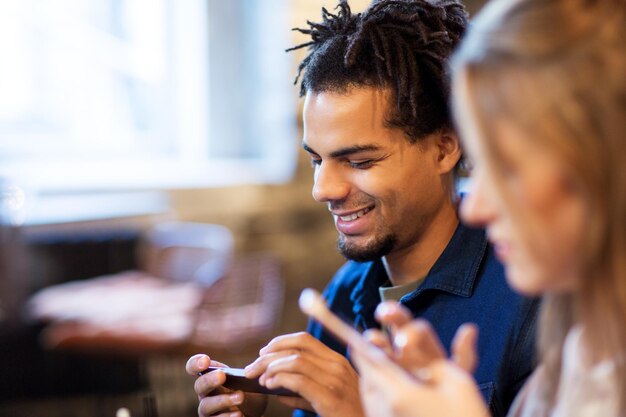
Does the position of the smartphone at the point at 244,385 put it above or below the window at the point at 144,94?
below

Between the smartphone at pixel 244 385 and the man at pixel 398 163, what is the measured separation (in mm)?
118

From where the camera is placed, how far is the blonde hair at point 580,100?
0.77m

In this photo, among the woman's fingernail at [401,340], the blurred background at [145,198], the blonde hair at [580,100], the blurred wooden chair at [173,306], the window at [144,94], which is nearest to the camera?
the blonde hair at [580,100]

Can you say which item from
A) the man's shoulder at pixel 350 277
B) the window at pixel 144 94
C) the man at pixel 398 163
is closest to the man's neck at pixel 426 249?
the man at pixel 398 163

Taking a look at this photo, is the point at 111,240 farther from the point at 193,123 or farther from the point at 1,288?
the point at 193,123

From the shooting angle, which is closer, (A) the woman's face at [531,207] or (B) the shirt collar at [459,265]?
(A) the woman's face at [531,207]

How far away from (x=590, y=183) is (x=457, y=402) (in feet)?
0.80

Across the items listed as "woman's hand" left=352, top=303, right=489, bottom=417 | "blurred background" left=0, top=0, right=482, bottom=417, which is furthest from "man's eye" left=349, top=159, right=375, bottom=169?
"blurred background" left=0, top=0, right=482, bottom=417

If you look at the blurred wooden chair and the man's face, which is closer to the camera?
the man's face

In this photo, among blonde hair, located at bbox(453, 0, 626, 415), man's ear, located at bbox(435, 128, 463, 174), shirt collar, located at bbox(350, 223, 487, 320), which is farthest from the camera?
man's ear, located at bbox(435, 128, 463, 174)

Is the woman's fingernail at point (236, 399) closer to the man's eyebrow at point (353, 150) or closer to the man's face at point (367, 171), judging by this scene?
the man's face at point (367, 171)

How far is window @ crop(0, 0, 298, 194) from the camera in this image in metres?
4.27

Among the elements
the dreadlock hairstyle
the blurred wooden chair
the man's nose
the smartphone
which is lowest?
the blurred wooden chair

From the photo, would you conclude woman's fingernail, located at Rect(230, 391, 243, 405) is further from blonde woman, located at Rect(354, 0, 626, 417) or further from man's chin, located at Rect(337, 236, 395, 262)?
blonde woman, located at Rect(354, 0, 626, 417)
